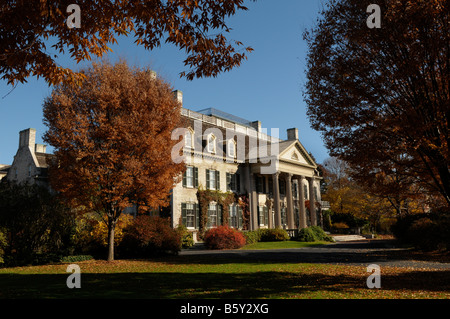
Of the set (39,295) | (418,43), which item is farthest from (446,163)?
(39,295)

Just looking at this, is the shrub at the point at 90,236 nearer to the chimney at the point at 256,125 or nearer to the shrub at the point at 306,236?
the shrub at the point at 306,236

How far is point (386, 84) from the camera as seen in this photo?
9344mm

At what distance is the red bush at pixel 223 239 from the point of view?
24.0m

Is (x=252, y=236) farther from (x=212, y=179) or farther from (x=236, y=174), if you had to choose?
(x=236, y=174)

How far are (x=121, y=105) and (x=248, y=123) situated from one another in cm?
2971

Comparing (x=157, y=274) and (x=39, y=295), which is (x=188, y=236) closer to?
(x=157, y=274)

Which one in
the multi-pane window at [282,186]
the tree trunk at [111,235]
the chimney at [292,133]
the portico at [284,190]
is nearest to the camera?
the tree trunk at [111,235]

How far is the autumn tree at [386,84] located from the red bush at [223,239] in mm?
14353

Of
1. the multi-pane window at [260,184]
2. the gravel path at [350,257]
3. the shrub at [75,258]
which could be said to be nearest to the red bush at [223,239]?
the gravel path at [350,257]

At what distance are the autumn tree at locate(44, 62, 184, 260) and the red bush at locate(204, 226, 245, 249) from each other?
8765 millimetres

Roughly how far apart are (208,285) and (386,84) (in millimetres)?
7175

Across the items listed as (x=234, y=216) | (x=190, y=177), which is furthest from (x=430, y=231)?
(x=190, y=177)

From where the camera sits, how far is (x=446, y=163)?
8875mm

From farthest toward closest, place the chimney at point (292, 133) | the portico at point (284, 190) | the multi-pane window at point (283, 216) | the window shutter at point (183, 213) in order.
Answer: the chimney at point (292, 133)
the multi-pane window at point (283, 216)
the portico at point (284, 190)
the window shutter at point (183, 213)
